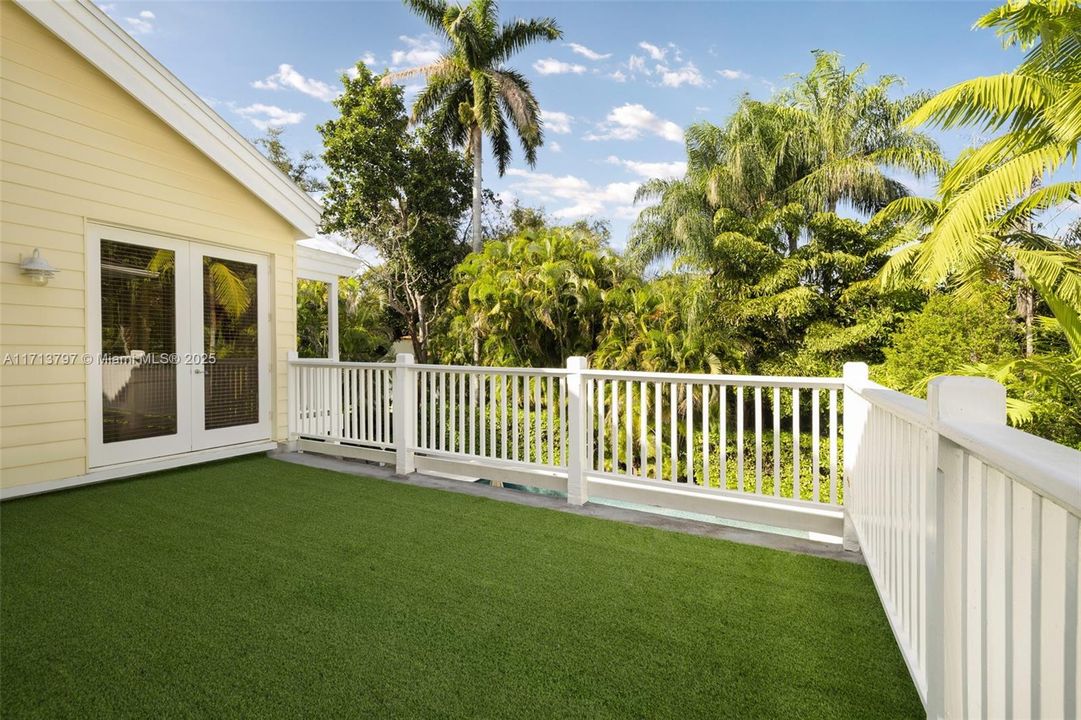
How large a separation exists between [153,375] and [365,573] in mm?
3356

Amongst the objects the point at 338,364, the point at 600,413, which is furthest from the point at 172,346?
the point at 600,413

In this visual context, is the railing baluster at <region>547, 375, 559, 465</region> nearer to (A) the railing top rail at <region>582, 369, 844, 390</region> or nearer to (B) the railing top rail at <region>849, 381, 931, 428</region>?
(A) the railing top rail at <region>582, 369, 844, 390</region>

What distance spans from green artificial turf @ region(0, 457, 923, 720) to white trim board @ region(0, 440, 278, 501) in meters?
0.68

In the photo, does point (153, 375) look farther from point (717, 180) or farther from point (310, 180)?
point (310, 180)

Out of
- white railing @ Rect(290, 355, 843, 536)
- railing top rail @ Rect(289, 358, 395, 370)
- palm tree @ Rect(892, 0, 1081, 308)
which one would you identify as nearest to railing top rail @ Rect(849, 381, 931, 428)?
white railing @ Rect(290, 355, 843, 536)

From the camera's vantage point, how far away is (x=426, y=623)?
211 centimetres

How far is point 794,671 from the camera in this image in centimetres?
181

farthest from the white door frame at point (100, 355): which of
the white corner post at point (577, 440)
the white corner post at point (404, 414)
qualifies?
the white corner post at point (577, 440)


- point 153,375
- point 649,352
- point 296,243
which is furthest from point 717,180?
point 153,375

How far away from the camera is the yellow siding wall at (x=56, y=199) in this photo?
3.85m

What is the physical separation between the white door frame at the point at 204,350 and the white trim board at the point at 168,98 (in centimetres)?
67

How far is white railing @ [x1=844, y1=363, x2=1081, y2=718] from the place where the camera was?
67cm

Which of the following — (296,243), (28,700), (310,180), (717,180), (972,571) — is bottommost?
(28,700)

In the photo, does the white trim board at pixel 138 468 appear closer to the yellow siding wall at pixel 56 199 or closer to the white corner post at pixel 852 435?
the yellow siding wall at pixel 56 199
